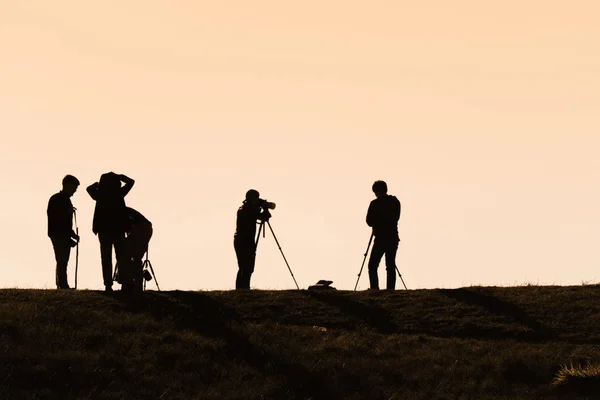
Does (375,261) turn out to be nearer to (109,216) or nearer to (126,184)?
(126,184)

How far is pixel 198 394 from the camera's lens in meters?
21.2

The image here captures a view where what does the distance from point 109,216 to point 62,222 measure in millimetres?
1552

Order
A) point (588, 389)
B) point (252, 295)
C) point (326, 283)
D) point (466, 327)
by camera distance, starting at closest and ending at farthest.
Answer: point (588, 389) < point (466, 327) < point (252, 295) < point (326, 283)

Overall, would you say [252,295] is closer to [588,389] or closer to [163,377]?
[163,377]

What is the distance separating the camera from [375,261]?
30328 millimetres

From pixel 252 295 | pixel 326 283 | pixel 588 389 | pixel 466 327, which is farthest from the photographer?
pixel 326 283

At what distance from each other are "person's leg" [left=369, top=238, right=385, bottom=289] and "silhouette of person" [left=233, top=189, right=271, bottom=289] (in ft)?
9.67

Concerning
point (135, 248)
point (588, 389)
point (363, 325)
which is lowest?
point (588, 389)

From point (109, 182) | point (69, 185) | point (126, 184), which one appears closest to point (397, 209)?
point (126, 184)

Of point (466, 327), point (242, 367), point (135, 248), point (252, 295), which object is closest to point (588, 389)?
point (466, 327)

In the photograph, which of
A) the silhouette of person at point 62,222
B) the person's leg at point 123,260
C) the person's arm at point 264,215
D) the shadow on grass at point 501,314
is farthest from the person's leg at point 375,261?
the silhouette of person at point 62,222

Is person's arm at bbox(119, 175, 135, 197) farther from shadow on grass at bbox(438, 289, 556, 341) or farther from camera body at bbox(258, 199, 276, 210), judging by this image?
shadow on grass at bbox(438, 289, 556, 341)

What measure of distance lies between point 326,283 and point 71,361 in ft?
29.7

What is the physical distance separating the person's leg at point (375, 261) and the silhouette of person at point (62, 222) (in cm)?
735
